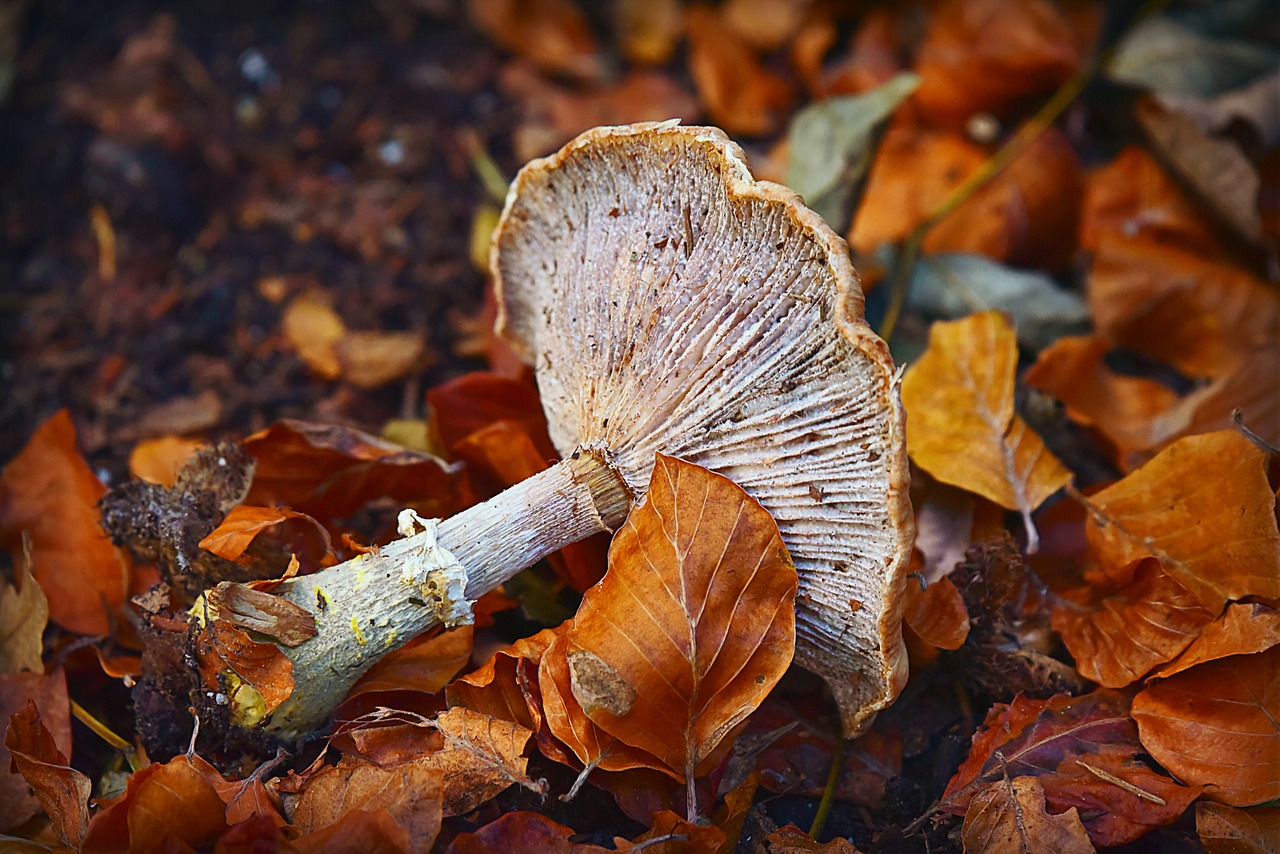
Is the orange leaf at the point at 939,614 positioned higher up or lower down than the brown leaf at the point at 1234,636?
higher up

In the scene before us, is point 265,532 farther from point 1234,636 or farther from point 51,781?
point 1234,636

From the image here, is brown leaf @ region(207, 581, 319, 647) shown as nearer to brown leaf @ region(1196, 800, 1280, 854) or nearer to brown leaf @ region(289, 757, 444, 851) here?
brown leaf @ region(289, 757, 444, 851)

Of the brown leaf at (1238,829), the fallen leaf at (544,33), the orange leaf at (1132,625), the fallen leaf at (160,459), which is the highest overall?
the fallen leaf at (544,33)

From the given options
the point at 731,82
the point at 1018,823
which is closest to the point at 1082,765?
→ the point at 1018,823

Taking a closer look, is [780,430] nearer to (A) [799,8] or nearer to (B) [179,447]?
(B) [179,447]

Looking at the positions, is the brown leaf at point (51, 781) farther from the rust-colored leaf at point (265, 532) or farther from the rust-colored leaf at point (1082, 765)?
the rust-colored leaf at point (1082, 765)

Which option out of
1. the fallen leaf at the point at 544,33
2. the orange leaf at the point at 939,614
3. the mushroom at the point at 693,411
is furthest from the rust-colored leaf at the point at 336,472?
the fallen leaf at the point at 544,33

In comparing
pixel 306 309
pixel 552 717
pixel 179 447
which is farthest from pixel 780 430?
pixel 306 309
